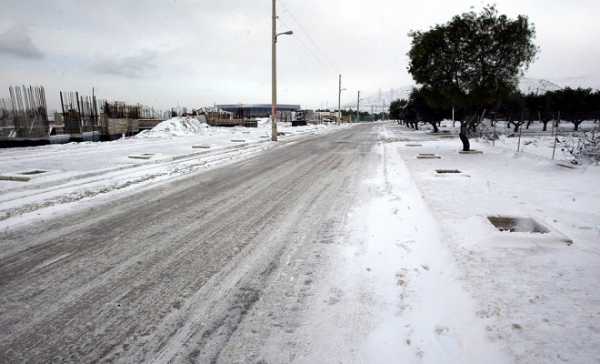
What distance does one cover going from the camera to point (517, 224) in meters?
4.50

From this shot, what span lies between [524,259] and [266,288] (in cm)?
266

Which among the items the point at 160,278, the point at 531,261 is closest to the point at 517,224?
the point at 531,261

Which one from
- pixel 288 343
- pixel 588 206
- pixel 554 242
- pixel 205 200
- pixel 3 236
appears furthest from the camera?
pixel 205 200

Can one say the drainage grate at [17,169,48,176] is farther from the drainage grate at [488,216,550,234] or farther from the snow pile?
the snow pile

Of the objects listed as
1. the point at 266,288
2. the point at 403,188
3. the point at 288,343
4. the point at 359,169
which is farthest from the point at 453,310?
the point at 359,169

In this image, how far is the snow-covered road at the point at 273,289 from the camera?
212 centimetres

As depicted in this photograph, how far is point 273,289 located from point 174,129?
26016 mm

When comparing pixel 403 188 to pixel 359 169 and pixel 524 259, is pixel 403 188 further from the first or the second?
pixel 524 259

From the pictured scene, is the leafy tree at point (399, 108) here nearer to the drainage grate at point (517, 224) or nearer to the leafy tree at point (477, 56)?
the leafy tree at point (477, 56)

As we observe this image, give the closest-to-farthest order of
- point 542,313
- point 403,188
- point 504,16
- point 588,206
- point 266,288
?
point 542,313 → point 266,288 → point 588,206 → point 403,188 → point 504,16

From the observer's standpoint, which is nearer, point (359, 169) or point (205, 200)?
point (205, 200)

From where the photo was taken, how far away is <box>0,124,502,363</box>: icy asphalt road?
6.98ft

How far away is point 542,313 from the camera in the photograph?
7.98ft

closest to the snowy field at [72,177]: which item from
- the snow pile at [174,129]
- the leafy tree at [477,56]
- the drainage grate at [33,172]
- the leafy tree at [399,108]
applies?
the drainage grate at [33,172]
